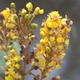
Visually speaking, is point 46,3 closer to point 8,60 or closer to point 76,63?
point 76,63

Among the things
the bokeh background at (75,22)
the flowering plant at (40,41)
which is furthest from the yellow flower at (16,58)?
the bokeh background at (75,22)

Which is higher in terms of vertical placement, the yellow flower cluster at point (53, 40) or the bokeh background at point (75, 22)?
the bokeh background at point (75, 22)

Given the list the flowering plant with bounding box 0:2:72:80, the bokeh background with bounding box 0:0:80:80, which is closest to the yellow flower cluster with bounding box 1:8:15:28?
the flowering plant with bounding box 0:2:72:80

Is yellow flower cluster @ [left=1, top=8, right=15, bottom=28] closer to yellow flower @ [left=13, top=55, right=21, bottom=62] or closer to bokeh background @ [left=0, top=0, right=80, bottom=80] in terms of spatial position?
yellow flower @ [left=13, top=55, right=21, bottom=62]

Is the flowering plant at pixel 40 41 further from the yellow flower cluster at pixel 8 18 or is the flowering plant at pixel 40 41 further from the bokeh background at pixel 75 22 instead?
the bokeh background at pixel 75 22

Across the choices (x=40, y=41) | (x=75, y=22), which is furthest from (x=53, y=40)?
(x=75, y=22)

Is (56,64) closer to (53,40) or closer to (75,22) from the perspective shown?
(53,40)

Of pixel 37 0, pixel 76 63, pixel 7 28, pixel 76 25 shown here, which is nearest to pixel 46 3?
pixel 37 0
